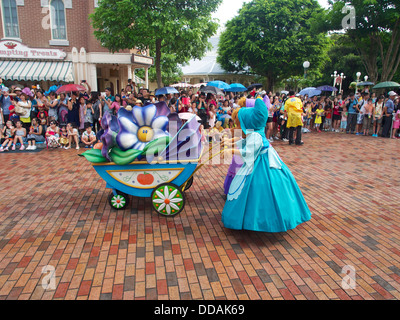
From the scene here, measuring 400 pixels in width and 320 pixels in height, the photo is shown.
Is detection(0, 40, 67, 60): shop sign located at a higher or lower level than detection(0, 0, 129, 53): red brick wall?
lower

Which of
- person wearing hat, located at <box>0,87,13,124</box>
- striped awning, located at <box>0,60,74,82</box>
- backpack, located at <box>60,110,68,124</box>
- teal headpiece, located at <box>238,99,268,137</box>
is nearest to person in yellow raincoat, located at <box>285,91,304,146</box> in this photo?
teal headpiece, located at <box>238,99,268,137</box>

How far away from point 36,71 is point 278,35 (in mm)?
19203

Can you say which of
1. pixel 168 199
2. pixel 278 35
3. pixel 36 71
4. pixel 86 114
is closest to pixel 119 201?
pixel 168 199

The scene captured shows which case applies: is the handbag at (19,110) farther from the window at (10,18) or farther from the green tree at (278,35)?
the green tree at (278,35)

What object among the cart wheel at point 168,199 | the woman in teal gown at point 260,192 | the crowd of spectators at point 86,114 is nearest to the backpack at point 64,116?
the crowd of spectators at point 86,114

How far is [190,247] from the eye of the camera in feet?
11.6

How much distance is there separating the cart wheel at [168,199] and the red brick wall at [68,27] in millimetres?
16110

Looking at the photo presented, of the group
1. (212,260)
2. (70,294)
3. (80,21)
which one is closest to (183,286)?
(212,260)

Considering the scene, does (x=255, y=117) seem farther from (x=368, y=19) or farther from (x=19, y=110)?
(x=368, y=19)

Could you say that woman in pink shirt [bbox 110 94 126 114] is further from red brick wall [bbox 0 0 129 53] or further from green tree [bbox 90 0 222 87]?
red brick wall [bbox 0 0 129 53]

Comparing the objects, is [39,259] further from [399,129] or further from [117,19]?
[399,129]

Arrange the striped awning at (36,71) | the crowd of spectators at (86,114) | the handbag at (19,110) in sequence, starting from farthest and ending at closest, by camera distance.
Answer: the striped awning at (36,71) < the handbag at (19,110) < the crowd of spectators at (86,114)

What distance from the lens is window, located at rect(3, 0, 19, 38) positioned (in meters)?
16.8

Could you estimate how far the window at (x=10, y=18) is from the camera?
16.8m
